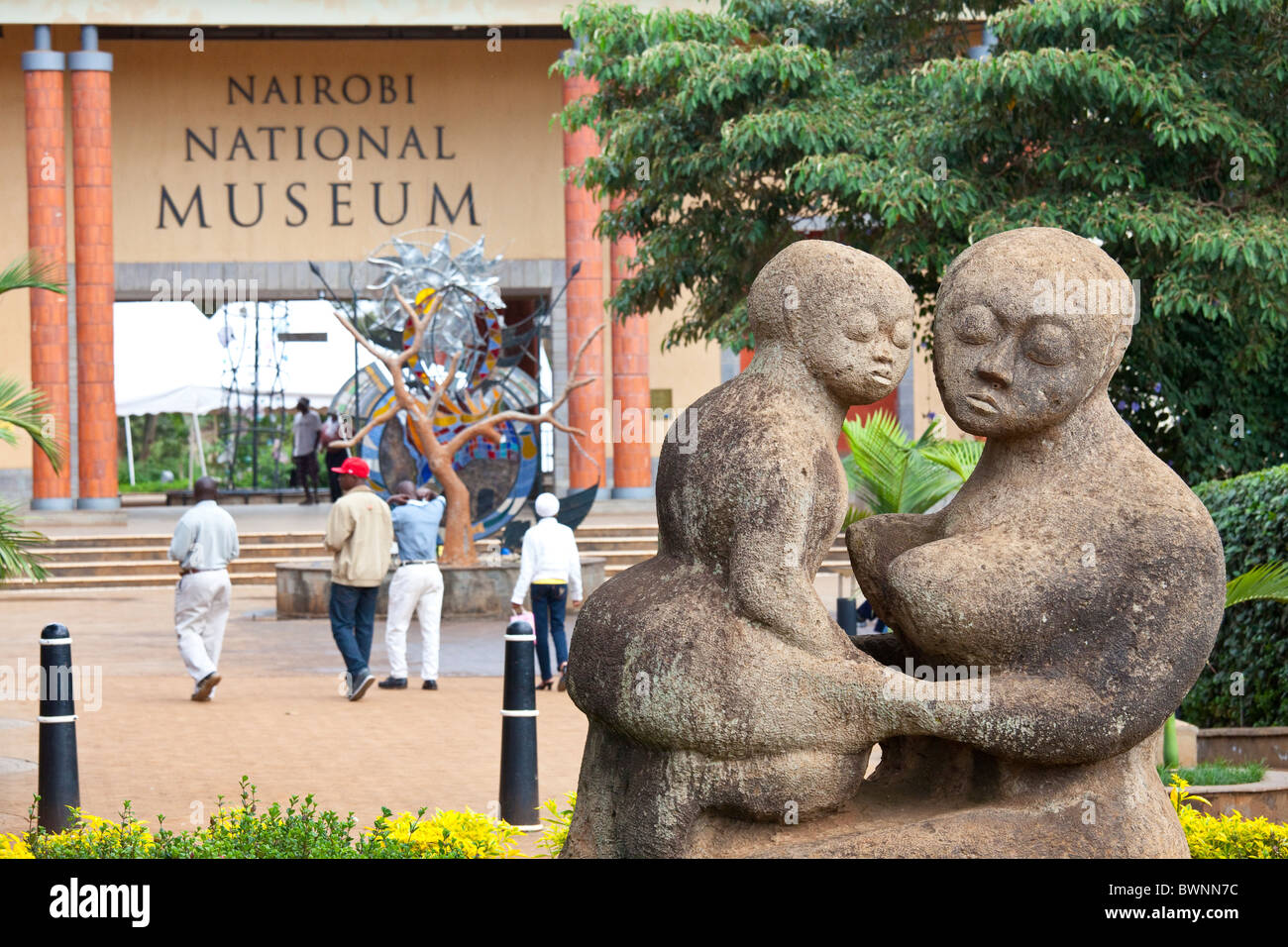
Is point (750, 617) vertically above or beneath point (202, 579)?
above

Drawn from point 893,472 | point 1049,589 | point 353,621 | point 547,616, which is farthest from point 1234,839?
point 353,621

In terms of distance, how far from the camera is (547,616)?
1309 cm

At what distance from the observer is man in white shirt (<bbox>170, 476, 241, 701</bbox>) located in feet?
40.5

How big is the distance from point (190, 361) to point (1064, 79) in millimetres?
20426

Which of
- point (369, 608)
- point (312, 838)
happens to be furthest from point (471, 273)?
point (312, 838)

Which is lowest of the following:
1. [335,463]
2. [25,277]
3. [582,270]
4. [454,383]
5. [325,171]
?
[335,463]

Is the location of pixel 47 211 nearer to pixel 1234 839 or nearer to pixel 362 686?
pixel 362 686

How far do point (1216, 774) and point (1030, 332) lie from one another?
186 inches

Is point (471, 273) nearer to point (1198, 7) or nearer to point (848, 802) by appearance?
point (1198, 7)

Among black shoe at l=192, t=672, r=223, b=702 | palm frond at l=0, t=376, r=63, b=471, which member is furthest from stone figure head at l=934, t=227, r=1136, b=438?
black shoe at l=192, t=672, r=223, b=702

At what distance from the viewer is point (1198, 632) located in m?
4.05

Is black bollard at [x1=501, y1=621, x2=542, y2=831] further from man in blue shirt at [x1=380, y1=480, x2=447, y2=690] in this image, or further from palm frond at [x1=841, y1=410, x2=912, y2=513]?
man in blue shirt at [x1=380, y1=480, x2=447, y2=690]

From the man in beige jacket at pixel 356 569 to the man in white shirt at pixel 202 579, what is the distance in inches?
31.2
